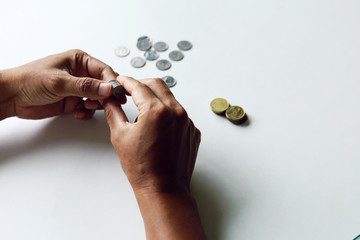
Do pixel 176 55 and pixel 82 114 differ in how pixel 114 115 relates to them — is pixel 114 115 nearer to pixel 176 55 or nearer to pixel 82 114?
pixel 82 114

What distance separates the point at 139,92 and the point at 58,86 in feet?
1.06

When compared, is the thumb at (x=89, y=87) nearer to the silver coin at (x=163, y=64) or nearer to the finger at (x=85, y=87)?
the finger at (x=85, y=87)

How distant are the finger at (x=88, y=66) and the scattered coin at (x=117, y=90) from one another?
0.34 ft

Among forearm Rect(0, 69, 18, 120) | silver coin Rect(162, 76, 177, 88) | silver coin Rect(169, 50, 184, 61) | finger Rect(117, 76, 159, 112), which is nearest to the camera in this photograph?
finger Rect(117, 76, 159, 112)

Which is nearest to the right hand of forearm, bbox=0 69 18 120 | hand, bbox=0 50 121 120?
hand, bbox=0 50 121 120

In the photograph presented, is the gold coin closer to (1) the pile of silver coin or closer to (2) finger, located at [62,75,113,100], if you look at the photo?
(1) the pile of silver coin

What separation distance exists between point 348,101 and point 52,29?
145cm

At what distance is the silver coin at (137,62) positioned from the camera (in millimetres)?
1568

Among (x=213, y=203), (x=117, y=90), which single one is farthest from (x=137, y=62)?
(x=213, y=203)

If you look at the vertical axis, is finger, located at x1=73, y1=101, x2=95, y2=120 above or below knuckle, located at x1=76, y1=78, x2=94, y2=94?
below

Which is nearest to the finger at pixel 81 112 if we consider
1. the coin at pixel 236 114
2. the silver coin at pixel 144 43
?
the silver coin at pixel 144 43

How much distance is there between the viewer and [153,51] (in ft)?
5.33

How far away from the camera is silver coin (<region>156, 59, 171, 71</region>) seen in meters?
1.55

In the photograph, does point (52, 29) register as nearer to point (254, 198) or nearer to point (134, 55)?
point (134, 55)
